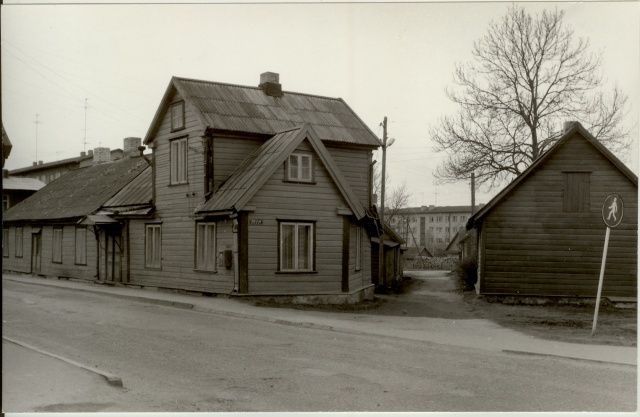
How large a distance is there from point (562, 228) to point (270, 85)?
12.2 metres

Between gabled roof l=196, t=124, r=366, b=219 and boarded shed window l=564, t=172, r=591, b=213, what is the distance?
7302 millimetres

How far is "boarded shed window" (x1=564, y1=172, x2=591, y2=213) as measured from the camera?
76.7 feet

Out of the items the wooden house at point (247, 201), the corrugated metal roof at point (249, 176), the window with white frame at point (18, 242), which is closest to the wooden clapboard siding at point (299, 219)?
the wooden house at point (247, 201)

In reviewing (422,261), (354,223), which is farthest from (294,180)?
(422,261)

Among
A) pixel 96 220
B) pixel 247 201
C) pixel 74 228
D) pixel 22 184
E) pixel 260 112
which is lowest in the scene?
pixel 74 228

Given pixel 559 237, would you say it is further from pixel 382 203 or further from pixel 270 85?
pixel 270 85

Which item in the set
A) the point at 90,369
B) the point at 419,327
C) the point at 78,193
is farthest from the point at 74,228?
the point at 90,369

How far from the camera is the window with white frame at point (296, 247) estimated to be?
21.6 meters

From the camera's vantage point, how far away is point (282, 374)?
1013cm

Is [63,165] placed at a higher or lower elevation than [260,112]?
lower

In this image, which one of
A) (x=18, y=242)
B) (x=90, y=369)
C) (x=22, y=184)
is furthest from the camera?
(x=22, y=184)

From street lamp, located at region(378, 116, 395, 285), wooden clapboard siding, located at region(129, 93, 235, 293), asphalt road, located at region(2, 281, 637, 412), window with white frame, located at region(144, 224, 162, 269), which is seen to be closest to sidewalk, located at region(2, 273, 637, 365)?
asphalt road, located at region(2, 281, 637, 412)

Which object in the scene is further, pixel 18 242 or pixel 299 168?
pixel 18 242

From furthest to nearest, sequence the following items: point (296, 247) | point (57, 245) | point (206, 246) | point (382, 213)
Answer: point (382, 213)
point (57, 245)
point (206, 246)
point (296, 247)
